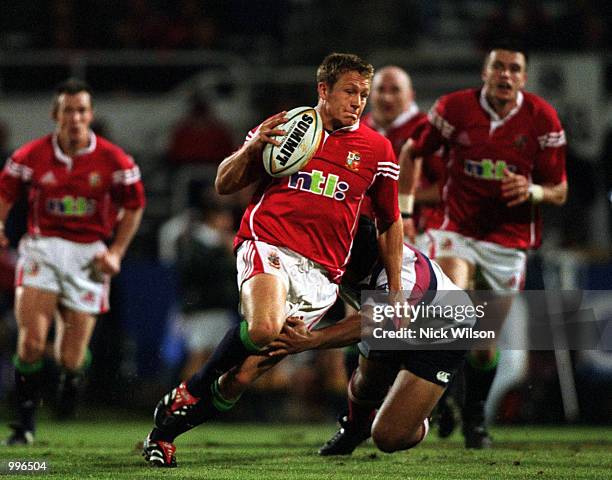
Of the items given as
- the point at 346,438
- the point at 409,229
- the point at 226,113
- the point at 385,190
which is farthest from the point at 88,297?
the point at 226,113

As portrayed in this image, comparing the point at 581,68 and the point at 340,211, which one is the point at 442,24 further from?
the point at 340,211

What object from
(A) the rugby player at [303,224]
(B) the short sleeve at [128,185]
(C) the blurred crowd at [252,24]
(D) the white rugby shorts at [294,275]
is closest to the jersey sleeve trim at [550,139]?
(A) the rugby player at [303,224]

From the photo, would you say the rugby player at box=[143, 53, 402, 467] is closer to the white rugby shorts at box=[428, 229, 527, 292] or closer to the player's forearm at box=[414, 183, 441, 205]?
the white rugby shorts at box=[428, 229, 527, 292]

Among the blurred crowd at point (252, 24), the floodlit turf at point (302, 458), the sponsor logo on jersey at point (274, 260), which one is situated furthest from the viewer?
the blurred crowd at point (252, 24)

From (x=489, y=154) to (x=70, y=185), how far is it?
3066 mm

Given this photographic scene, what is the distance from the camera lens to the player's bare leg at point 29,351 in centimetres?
863

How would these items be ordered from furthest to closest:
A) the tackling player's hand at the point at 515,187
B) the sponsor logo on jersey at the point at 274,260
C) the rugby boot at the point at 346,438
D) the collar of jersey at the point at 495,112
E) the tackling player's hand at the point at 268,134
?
the collar of jersey at the point at 495,112 < the tackling player's hand at the point at 515,187 < the rugby boot at the point at 346,438 < the sponsor logo on jersey at the point at 274,260 < the tackling player's hand at the point at 268,134

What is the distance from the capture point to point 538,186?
→ 8.28 meters

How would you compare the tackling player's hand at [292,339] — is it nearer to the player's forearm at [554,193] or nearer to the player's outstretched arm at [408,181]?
the player's outstretched arm at [408,181]

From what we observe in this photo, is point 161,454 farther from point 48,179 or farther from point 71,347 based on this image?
point 48,179

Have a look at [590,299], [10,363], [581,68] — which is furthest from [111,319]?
[581,68]

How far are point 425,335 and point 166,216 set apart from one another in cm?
794

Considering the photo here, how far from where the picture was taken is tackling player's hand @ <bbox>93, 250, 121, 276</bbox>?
8.99 m

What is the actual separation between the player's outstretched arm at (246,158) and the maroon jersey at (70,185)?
2.79 m
